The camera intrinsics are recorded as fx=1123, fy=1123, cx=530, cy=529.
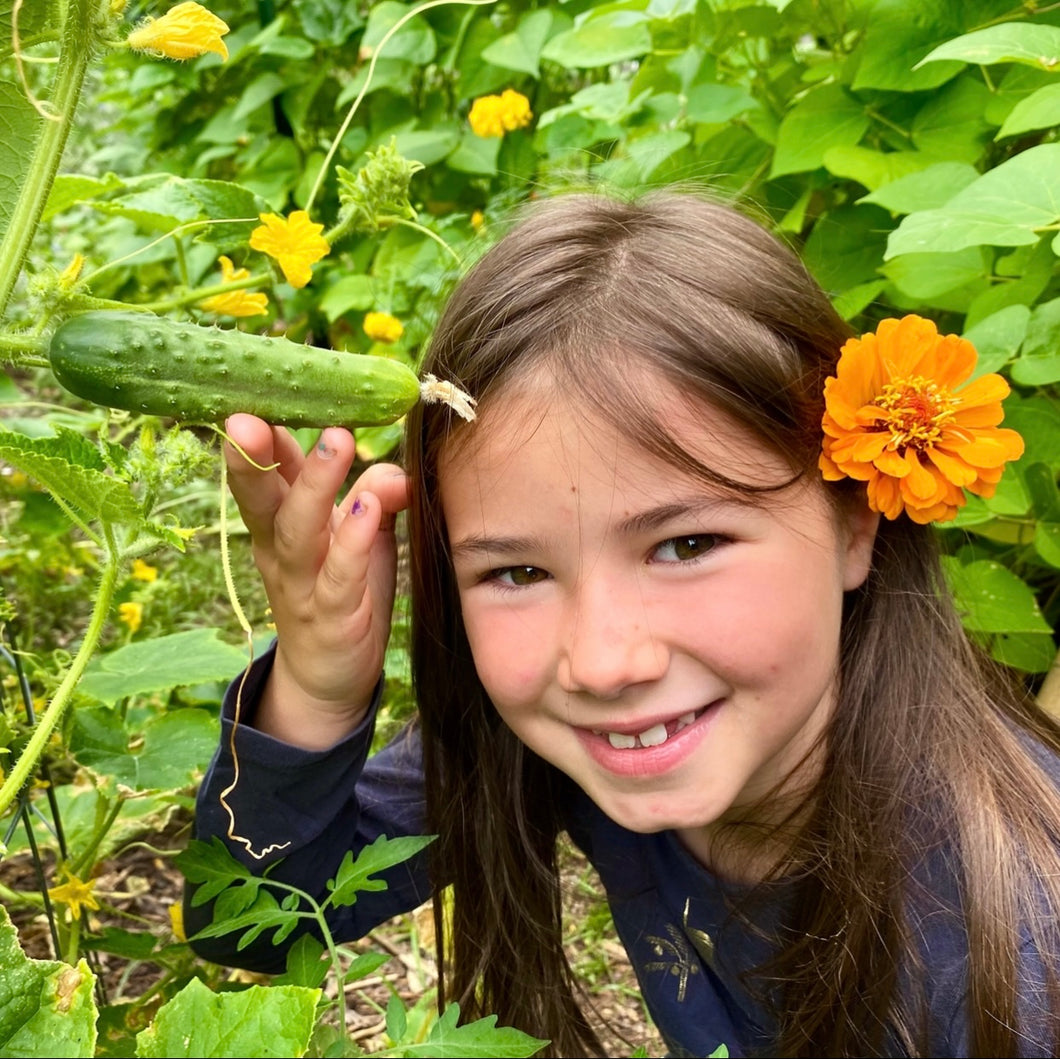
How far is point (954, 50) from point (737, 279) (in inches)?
13.5

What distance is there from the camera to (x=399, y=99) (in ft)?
9.57

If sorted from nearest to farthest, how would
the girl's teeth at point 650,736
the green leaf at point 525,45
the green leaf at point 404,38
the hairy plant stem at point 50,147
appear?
the hairy plant stem at point 50,147 → the girl's teeth at point 650,736 → the green leaf at point 525,45 → the green leaf at point 404,38

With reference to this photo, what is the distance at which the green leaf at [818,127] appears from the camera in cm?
165

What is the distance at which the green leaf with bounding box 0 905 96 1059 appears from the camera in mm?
619

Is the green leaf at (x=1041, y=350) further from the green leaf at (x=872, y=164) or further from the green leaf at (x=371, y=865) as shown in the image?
the green leaf at (x=371, y=865)

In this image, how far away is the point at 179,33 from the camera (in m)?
0.85

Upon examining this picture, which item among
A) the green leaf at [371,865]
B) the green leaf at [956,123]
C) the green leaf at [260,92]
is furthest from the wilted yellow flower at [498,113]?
the green leaf at [371,865]

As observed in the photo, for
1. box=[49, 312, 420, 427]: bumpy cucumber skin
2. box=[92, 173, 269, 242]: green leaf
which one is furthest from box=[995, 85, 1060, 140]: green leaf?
box=[92, 173, 269, 242]: green leaf

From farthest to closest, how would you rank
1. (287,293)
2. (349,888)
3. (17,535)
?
(287,293) < (17,535) < (349,888)

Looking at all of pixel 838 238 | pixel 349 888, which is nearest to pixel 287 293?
pixel 838 238

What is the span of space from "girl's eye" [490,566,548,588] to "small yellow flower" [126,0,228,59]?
57cm

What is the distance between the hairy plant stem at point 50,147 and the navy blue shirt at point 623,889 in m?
0.66

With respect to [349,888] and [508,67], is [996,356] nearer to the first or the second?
[349,888]

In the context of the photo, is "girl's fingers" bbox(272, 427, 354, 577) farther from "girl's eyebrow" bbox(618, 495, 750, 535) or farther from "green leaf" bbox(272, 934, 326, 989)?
"green leaf" bbox(272, 934, 326, 989)
